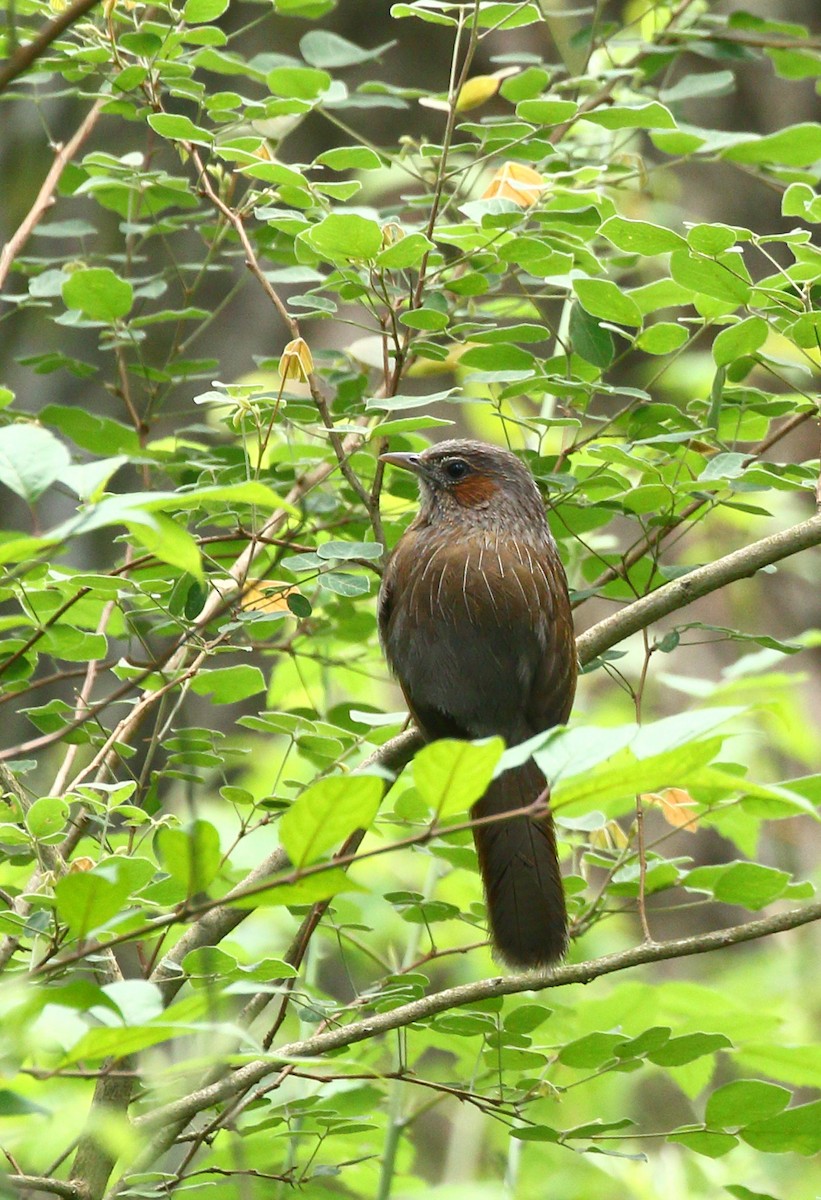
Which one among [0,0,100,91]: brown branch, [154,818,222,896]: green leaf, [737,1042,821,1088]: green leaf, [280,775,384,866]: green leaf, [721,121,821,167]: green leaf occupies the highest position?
[0,0,100,91]: brown branch

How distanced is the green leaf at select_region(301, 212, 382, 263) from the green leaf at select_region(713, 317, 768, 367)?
600 millimetres

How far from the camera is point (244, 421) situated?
2168mm

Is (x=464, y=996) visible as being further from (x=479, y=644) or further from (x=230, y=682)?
(x=479, y=644)

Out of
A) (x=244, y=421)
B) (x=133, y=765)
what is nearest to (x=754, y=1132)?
(x=244, y=421)

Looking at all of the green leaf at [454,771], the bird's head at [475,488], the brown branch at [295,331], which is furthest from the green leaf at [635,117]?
the green leaf at [454,771]

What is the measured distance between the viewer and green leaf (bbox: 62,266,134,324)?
2268 millimetres

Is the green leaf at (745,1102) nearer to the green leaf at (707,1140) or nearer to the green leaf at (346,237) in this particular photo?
the green leaf at (707,1140)

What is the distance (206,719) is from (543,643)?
334cm

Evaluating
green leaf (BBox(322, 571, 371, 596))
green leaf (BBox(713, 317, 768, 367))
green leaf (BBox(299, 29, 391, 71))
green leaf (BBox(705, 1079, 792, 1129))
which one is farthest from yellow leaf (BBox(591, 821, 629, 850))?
green leaf (BBox(299, 29, 391, 71))

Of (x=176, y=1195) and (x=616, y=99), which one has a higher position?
(x=616, y=99)

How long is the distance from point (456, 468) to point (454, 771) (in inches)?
82.7

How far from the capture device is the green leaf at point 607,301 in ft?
7.02

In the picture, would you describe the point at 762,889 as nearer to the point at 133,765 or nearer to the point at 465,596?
the point at 465,596

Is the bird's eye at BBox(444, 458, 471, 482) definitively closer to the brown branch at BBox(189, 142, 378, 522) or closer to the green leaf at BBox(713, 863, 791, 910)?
the brown branch at BBox(189, 142, 378, 522)
